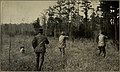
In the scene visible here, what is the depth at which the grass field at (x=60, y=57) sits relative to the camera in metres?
6.79

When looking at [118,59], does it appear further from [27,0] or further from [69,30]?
[27,0]

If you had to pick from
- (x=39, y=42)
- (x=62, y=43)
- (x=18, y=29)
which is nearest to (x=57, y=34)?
(x=62, y=43)

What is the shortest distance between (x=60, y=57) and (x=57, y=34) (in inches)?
15.8

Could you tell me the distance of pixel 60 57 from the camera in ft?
22.7

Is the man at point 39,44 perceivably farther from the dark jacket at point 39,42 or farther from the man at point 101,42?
the man at point 101,42

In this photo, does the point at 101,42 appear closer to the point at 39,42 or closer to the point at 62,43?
the point at 62,43

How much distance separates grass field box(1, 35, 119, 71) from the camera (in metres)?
6.79

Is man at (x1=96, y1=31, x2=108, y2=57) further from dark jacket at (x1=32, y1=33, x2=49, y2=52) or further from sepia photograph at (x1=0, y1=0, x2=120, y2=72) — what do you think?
dark jacket at (x1=32, y1=33, x2=49, y2=52)

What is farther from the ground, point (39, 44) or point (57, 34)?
point (57, 34)

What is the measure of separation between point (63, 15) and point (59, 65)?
Answer: 86cm

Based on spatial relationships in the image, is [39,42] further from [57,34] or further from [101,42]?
[101,42]

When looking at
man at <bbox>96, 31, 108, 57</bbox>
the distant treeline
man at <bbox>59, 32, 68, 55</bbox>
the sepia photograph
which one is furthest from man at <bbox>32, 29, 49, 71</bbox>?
man at <bbox>96, 31, 108, 57</bbox>

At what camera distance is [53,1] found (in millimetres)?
6930

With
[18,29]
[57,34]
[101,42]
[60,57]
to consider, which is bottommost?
[60,57]
